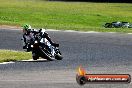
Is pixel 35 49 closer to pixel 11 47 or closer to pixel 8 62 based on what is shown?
pixel 8 62

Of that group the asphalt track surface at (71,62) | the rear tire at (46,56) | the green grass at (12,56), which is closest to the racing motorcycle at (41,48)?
the rear tire at (46,56)

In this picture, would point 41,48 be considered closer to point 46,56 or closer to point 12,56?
point 46,56

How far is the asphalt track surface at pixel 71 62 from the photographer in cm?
1687

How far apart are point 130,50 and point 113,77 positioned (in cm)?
1872

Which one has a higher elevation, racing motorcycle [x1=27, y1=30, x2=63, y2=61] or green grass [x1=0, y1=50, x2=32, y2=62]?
racing motorcycle [x1=27, y1=30, x2=63, y2=61]

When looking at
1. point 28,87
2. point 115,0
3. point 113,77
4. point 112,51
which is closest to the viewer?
point 113,77

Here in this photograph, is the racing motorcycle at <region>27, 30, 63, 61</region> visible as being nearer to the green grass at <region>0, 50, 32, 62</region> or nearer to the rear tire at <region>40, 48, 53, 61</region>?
the rear tire at <region>40, 48, 53, 61</region>

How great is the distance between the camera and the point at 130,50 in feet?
98.1

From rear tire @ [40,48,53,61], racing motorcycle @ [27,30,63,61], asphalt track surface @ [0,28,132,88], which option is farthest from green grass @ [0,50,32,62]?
rear tire @ [40,48,53,61]

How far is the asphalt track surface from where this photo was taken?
1687cm

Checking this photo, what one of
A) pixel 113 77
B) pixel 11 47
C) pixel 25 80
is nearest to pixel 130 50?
pixel 11 47

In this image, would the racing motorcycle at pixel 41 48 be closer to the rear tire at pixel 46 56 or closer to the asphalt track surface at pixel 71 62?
the rear tire at pixel 46 56

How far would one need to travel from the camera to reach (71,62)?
23.6 metres

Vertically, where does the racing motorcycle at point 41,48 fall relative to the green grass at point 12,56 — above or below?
above
